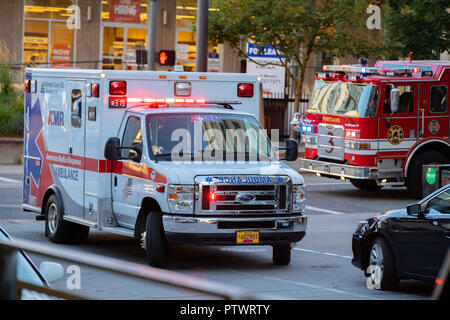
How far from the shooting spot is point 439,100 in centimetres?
2119

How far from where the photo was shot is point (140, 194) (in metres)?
12.0

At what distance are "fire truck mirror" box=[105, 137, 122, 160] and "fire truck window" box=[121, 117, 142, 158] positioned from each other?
0.96 ft

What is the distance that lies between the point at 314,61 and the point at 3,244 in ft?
122

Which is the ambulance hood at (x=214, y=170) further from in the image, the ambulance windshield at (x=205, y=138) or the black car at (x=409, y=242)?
the black car at (x=409, y=242)

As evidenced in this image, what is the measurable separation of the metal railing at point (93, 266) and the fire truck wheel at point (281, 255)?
25.7 feet

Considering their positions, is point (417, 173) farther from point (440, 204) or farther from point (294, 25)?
point (440, 204)

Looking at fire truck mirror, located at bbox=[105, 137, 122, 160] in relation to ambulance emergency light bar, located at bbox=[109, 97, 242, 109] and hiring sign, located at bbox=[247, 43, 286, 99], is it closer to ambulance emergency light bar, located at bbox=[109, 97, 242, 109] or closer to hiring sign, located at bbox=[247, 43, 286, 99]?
ambulance emergency light bar, located at bbox=[109, 97, 242, 109]

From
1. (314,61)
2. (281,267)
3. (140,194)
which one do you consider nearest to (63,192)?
(140,194)

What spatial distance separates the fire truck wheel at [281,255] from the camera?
12.4m

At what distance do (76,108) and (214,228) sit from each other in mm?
3174

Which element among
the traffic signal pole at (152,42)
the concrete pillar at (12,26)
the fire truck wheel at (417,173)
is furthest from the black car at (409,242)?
the concrete pillar at (12,26)

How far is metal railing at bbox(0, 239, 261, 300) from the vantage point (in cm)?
366

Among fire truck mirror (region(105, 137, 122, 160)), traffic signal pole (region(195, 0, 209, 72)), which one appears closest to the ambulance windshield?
fire truck mirror (region(105, 137, 122, 160))

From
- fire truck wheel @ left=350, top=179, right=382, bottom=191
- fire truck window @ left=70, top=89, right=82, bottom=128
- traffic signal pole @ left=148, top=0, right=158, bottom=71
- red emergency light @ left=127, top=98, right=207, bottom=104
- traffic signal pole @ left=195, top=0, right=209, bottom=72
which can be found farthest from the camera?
traffic signal pole @ left=148, top=0, right=158, bottom=71
